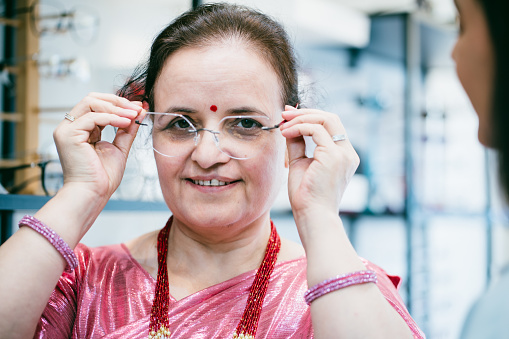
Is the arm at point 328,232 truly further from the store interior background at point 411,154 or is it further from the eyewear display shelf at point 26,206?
the store interior background at point 411,154

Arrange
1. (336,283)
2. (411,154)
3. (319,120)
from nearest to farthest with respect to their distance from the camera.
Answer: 1. (336,283)
2. (319,120)
3. (411,154)

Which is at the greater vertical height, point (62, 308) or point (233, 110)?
point (233, 110)

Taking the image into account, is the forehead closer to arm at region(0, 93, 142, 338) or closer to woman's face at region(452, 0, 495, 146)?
arm at region(0, 93, 142, 338)

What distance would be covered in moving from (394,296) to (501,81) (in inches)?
31.5

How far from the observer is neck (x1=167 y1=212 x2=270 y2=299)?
1.47 m

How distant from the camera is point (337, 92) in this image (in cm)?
566

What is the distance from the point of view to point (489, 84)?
0.71 m

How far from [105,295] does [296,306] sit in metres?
0.53

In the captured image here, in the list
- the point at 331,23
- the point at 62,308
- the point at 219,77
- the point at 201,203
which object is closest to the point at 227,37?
the point at 219,77

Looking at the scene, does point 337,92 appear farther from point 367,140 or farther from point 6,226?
point 6,226

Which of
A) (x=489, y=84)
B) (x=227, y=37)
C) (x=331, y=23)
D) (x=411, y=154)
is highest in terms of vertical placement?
(x=331, y=23)

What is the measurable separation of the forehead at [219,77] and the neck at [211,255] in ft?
1.20

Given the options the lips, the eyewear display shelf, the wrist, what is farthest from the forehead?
the eyewear display shelf

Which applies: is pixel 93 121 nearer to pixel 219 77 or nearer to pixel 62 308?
pixel 219 77
